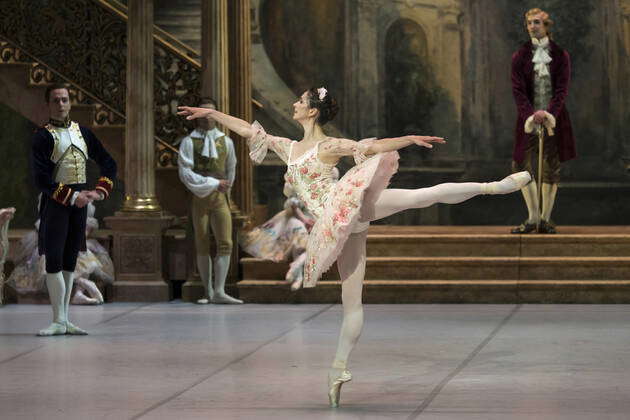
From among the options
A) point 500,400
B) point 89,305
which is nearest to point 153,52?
point 89,305

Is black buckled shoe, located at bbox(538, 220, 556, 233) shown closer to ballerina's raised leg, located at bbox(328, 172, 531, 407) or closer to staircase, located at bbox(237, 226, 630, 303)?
staircase, located at bbox(237, 226, 630, 303)

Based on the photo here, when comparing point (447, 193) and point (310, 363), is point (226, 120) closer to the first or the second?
point (447, 193)

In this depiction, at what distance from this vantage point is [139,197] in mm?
12195

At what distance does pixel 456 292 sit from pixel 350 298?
4648mm

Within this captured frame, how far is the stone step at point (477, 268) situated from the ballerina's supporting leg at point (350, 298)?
15.4 ft

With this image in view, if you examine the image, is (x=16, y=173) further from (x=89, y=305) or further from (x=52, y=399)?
(x=52, y=399)

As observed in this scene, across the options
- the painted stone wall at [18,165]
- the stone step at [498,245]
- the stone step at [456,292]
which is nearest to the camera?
the stone step at [456,292]

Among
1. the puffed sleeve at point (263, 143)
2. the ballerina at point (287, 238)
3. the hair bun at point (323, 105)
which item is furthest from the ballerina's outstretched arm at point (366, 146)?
the ballerina at point (287, 238)

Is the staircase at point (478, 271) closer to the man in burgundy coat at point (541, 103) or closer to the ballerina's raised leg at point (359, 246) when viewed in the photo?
the man in burgundy coat at point (541, 103)

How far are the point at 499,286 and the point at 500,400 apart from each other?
456 centimetres

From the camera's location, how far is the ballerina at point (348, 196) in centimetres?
684

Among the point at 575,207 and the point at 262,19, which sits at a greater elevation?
the point at 262,19

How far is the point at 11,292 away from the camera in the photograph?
11.9 meters

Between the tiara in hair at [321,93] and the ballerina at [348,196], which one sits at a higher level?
the tiara in hair at [321,93]
